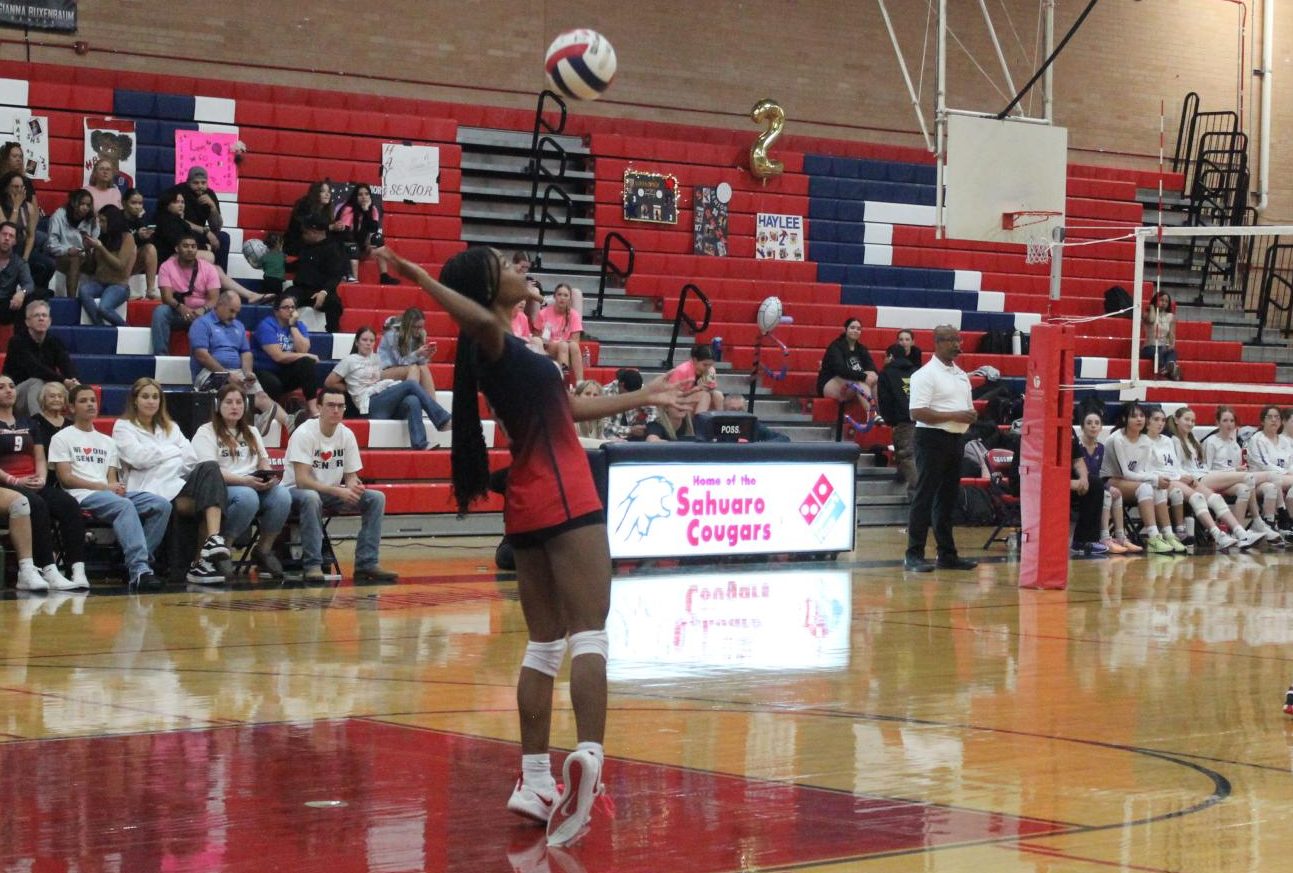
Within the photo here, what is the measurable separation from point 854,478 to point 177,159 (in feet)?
28.1

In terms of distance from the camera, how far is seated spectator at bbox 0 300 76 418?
13758mm

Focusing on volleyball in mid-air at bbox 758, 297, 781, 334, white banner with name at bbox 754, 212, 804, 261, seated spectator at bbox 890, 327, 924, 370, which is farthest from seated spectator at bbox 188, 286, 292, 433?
white banner with name at bbox 754, 212, 804, 261

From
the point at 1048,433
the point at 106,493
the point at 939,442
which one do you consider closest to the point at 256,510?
the point at 106,493

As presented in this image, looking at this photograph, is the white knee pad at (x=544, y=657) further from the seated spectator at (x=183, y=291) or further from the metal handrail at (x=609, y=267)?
the metal handrail at (x=609, y=267)

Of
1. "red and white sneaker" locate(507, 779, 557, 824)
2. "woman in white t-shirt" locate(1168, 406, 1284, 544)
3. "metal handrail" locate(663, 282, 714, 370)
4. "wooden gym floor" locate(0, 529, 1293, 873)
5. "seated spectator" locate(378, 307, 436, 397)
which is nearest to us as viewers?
"wooden gym floor" locate(0, 529, 1293, 873)

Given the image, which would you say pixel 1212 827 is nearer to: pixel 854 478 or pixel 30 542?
pixel 30 542

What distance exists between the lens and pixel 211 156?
19078 millimetres

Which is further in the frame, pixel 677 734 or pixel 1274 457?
pixel 1274 457

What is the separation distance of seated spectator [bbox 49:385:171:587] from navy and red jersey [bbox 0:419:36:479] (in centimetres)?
14

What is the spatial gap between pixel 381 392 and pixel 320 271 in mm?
1983

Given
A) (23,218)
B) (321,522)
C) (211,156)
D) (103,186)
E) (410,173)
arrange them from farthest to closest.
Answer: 1. (410,173)
2. (211,156)
3. (103,186)
4. (23,218)
5. (321,522)

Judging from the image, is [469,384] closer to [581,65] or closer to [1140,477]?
[581,65]

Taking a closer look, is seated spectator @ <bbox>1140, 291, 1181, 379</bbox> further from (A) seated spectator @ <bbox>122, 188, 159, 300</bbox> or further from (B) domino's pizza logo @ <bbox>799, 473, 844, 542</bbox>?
(A) seated spectator @ <bbox>122, 188, 159, 300</bbox>

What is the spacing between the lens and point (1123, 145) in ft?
91.8
